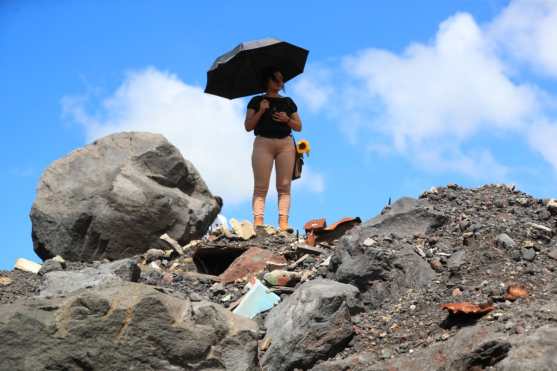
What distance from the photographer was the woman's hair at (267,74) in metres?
12.6

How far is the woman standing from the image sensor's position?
1238 centimetres

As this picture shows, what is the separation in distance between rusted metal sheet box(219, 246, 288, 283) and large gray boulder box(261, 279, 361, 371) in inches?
93.8

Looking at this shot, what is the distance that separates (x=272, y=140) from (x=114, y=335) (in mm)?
6221

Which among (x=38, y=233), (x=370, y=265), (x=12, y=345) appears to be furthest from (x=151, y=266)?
(x=12, y=345)

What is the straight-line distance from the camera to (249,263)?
10.2m

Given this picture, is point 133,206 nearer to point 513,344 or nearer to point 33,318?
point 33,318

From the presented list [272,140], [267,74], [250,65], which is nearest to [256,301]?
[272,140]

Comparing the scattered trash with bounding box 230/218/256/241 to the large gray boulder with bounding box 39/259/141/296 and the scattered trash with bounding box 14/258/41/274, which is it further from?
the scattered trash with bounding box 14/258/41/274

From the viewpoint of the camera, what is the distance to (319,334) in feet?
24.3

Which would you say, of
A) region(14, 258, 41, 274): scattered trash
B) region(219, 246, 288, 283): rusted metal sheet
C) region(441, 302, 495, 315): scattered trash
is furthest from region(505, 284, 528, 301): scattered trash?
region(14, 258, 41, 274): scattered trash

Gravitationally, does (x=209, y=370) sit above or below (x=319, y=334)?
below

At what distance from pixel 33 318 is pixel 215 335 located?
147cm

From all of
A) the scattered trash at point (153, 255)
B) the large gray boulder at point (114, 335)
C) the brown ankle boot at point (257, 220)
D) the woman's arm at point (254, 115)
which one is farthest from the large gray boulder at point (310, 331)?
the woman's arm at point (254, 115)

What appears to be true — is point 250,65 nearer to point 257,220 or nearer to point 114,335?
point 257,220
